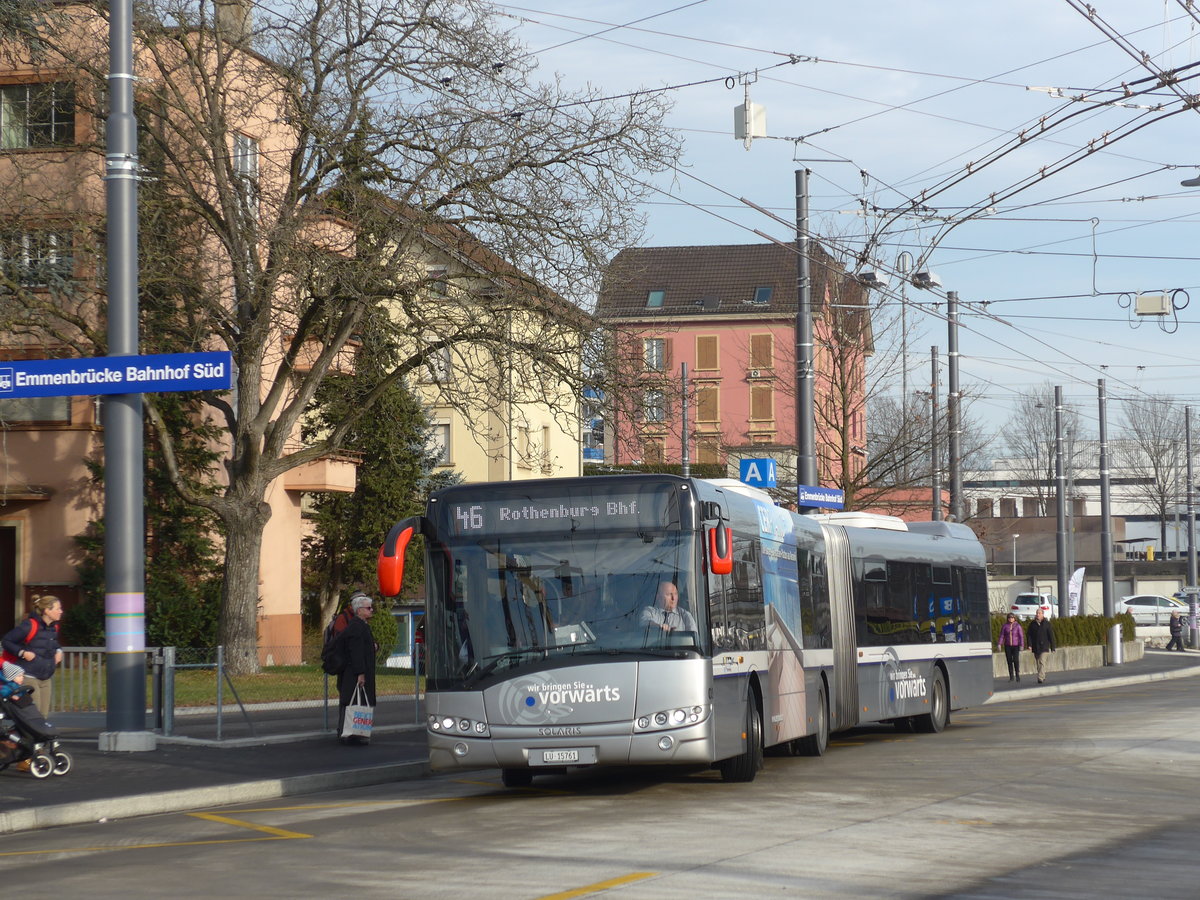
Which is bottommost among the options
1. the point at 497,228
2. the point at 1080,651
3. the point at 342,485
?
the point at 1080,651

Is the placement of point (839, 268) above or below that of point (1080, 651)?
above

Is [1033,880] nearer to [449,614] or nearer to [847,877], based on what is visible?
[847,877]

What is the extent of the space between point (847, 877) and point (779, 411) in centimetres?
6993

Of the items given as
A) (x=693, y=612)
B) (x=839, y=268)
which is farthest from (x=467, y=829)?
(x=839, y=268)

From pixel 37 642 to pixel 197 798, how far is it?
126 inches

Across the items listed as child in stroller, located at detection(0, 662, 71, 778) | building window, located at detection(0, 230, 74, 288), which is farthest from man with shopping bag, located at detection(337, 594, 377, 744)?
Answer: building window, located at detection(0, 230, 74, 288)

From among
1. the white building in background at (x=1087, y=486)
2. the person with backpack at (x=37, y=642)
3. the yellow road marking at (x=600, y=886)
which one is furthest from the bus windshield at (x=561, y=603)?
the white building in background at (x=1087, y=486)

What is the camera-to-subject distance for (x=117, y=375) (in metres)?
16.8

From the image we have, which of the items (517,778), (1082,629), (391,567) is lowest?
(1082,629)

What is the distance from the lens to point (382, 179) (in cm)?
2803

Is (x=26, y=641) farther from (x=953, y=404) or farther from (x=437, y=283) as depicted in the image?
(x=953, y=404)

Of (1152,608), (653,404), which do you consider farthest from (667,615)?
(1152,608)

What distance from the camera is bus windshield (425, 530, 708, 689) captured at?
14039 mm

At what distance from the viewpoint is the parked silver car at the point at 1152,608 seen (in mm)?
80312
